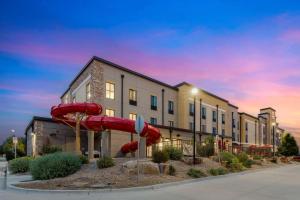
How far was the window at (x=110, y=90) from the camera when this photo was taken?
3625cm

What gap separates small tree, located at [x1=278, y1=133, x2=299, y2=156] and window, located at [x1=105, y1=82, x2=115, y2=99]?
52413 mm

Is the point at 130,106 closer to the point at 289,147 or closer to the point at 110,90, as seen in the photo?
the point at 110,90

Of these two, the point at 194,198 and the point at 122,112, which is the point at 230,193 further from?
the point at 122,112

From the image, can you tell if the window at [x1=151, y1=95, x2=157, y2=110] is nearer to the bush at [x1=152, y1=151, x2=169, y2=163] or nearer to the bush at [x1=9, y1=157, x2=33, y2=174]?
the bush at [x1=9, y1=157, x2=33, y2=174]

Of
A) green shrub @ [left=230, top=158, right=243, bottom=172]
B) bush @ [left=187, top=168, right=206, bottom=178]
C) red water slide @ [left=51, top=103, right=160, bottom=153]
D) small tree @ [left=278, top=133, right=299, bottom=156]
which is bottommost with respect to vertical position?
small tree @ [left=278, top=133, right=299, bottom=156]

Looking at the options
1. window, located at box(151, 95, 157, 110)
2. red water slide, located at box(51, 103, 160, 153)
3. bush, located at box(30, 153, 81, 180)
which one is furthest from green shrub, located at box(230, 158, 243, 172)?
window, located at box(151, 95, 157, 110)

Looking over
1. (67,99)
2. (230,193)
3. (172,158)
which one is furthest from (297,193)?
(67,99)

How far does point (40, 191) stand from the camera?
13500mm

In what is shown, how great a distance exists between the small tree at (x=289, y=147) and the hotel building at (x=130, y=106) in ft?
76.0

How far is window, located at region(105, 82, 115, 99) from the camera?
36250 millimetres

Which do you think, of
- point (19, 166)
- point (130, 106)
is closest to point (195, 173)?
point (19, 166)

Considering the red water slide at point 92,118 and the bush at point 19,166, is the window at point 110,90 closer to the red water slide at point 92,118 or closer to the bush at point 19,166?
the red water slide at point 92,118

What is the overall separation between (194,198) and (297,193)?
189 inches

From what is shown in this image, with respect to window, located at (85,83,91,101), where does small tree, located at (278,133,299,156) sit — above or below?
below
